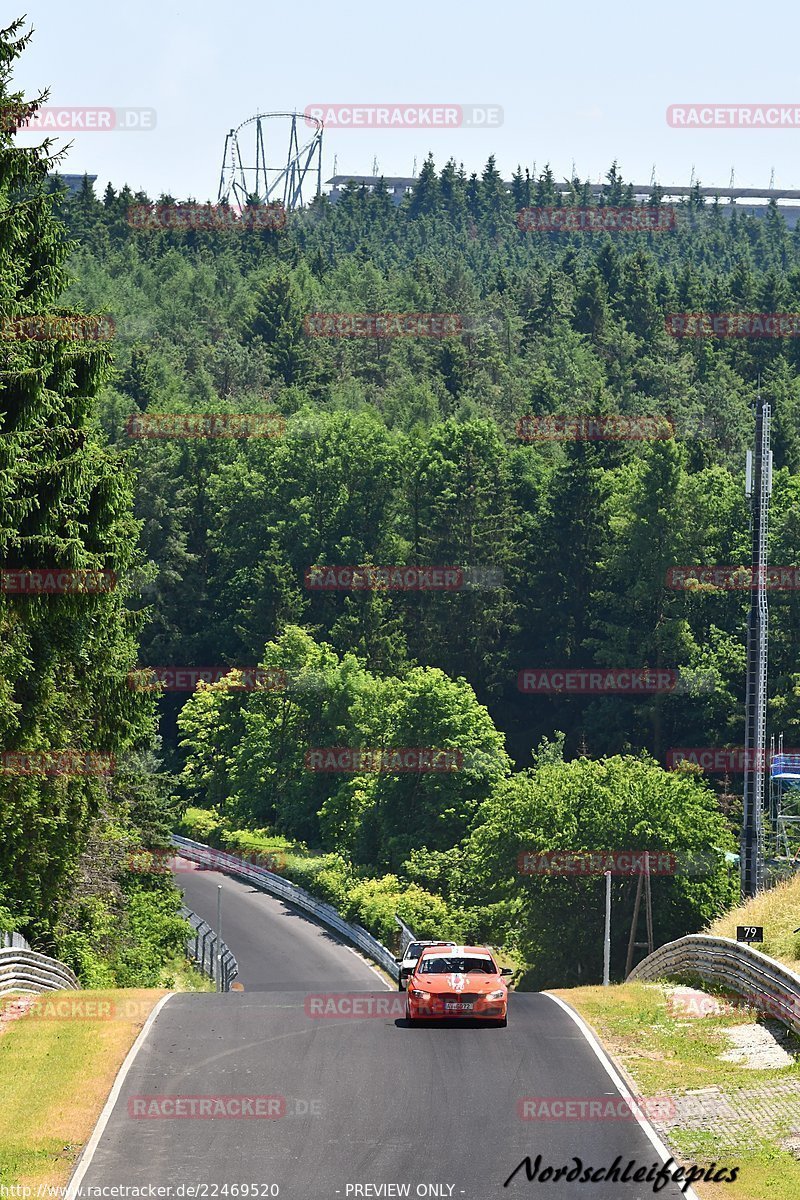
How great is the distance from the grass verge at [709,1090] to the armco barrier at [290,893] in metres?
41.4

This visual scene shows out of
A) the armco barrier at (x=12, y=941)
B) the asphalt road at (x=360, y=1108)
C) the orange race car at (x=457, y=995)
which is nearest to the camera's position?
the asphalt road at (x=360, y=1108)

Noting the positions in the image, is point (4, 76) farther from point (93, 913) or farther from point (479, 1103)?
point (93, 913)

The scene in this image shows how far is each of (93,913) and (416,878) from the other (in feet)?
138

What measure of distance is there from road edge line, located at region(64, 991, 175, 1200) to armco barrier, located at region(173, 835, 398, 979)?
144 feet

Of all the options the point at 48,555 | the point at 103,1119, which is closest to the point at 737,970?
the point at 103,1119

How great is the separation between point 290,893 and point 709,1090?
69220mm

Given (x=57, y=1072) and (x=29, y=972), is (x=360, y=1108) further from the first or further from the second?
(x=29, y=972)

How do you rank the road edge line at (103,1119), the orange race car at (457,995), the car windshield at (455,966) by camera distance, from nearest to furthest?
the road edge line at (103,1119) < the orange race car at (457,995) < the car windshield at (455,966)

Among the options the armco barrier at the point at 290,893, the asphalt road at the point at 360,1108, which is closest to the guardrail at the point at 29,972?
the asphalt road at the point at 360,1108

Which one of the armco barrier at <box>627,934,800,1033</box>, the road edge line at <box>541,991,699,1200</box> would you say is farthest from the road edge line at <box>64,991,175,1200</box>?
the armco barrier at <box>627,934,800,1033</box>

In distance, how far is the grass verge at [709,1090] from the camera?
17.5 metres

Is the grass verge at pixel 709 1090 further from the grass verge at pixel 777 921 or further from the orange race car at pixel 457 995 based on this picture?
the grass verge at pixel 777 921

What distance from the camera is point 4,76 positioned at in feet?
94.8

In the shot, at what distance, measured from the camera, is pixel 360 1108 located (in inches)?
779
